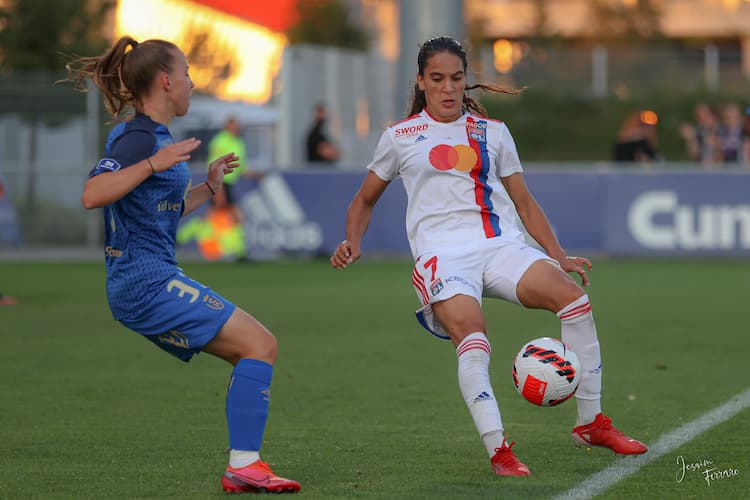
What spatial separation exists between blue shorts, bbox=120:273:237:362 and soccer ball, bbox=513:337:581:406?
137 centimetres

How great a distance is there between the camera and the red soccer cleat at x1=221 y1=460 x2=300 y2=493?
5.80 meters

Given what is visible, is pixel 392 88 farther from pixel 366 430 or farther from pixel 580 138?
pixel 366 430

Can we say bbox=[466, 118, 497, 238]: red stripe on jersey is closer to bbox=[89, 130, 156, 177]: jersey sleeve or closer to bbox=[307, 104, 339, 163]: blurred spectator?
bbox=[89, 130, 156, 177]: jersey sleeve

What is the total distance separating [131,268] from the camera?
574cm

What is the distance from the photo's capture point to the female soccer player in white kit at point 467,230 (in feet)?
21.1

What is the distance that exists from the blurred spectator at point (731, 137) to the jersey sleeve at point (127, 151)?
2336 centimetres

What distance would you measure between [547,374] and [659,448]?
0.88 meters

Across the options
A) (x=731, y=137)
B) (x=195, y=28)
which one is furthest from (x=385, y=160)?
(x=195, y=28)

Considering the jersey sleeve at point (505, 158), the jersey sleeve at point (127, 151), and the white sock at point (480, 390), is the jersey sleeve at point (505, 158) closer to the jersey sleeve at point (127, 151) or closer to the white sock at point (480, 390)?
the white sock at point (480, 390)

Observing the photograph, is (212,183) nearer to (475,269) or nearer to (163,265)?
(163,265)

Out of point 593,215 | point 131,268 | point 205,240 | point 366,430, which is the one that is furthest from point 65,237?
point 131,268

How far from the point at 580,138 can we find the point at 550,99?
1387 mm

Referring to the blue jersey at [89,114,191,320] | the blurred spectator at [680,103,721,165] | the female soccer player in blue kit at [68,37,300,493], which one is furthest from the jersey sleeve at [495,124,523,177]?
the blurred spectator at [680,103,721,165]

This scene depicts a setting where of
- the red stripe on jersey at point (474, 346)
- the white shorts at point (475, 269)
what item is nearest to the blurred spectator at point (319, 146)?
the white shorts at point (475, 269)
